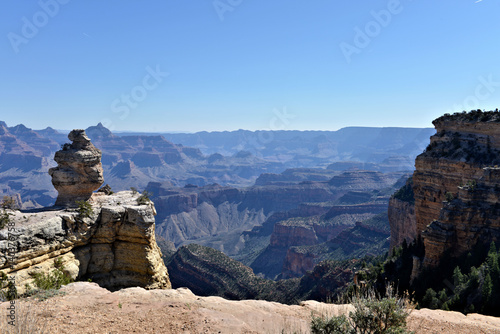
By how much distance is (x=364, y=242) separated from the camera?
100 metres

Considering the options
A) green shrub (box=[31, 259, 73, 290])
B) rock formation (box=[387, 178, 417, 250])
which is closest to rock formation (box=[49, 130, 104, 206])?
green shrub (box=[31, 259, 73, 290])

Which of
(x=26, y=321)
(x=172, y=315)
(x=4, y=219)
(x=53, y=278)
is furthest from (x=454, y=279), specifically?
(x=4, y=219)

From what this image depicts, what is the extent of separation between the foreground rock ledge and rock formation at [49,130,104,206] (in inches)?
45.0

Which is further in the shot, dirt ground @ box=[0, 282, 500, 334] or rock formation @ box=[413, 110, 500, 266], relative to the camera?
rock formation @ box=[413, 110, 500, 266]

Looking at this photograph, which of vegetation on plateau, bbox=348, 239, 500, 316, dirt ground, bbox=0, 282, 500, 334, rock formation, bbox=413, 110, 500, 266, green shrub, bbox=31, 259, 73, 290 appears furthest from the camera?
rock formation, bbox=413, 110, 500, 266

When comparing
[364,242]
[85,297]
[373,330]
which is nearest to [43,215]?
[85,297]

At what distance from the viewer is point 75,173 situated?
2361cm

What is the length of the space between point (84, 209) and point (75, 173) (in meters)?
3.26

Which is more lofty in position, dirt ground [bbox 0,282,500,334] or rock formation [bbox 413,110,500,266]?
rock formation [bbox 413,110,500,266]

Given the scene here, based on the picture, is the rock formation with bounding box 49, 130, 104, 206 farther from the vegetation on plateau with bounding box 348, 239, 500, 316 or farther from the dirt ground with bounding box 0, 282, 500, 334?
the vegetation on plateau with bounding box 348, 239, 500, 316

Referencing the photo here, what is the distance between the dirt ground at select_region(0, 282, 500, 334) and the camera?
1259 cm

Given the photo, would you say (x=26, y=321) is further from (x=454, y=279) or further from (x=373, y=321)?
(x=454, y=279)

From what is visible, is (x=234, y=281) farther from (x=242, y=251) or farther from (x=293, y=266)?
(x=242, y=251)

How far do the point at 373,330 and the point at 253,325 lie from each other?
191 inches
